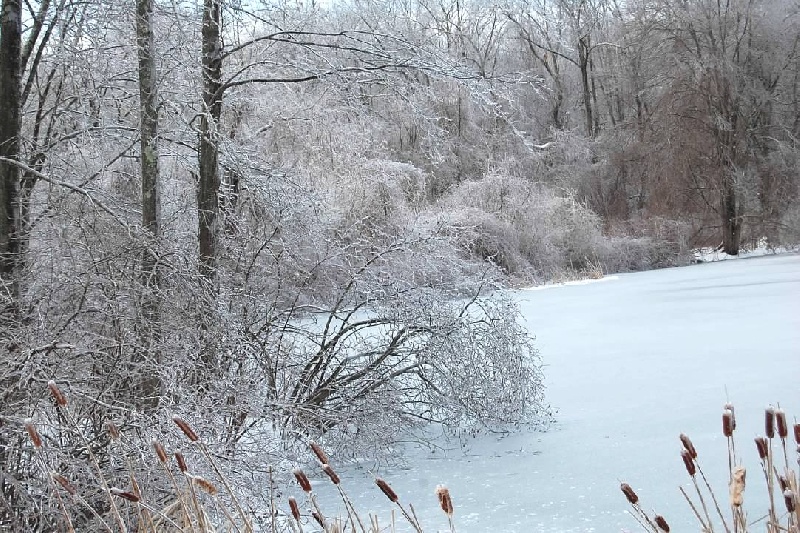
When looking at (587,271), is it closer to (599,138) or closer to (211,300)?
(599,138)

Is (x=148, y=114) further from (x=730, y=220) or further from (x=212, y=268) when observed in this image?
(x=730, y=220)

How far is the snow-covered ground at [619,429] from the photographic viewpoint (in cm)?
432

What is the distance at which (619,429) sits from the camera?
566cm

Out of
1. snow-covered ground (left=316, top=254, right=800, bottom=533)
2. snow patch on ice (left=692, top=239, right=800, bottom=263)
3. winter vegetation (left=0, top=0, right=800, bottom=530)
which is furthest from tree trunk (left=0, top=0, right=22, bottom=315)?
snow patch on ice (left=692, top=239, right=800, bottom=263)

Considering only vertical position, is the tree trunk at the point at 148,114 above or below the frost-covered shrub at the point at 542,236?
above

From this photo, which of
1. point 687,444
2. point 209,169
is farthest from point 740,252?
point 687,444

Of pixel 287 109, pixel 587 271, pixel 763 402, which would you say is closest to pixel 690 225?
pixel 587 271

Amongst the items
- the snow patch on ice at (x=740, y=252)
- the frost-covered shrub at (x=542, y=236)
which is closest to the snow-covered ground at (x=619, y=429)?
the frost-covered shrub at (x=542, y=236)

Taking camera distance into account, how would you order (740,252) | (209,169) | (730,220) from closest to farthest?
(209,169) → (730,220) → (740,252)

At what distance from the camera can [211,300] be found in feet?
13.4

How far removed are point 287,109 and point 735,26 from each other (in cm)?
1640

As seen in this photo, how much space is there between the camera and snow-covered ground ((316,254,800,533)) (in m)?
4.32

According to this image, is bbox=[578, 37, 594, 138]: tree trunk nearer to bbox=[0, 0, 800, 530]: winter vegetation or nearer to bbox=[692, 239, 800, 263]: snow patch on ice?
bbox=[692, 239, 800, 263]: snow patch on ice

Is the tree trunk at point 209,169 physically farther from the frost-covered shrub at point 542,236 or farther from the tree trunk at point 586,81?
the tree trunk at point 586,81
